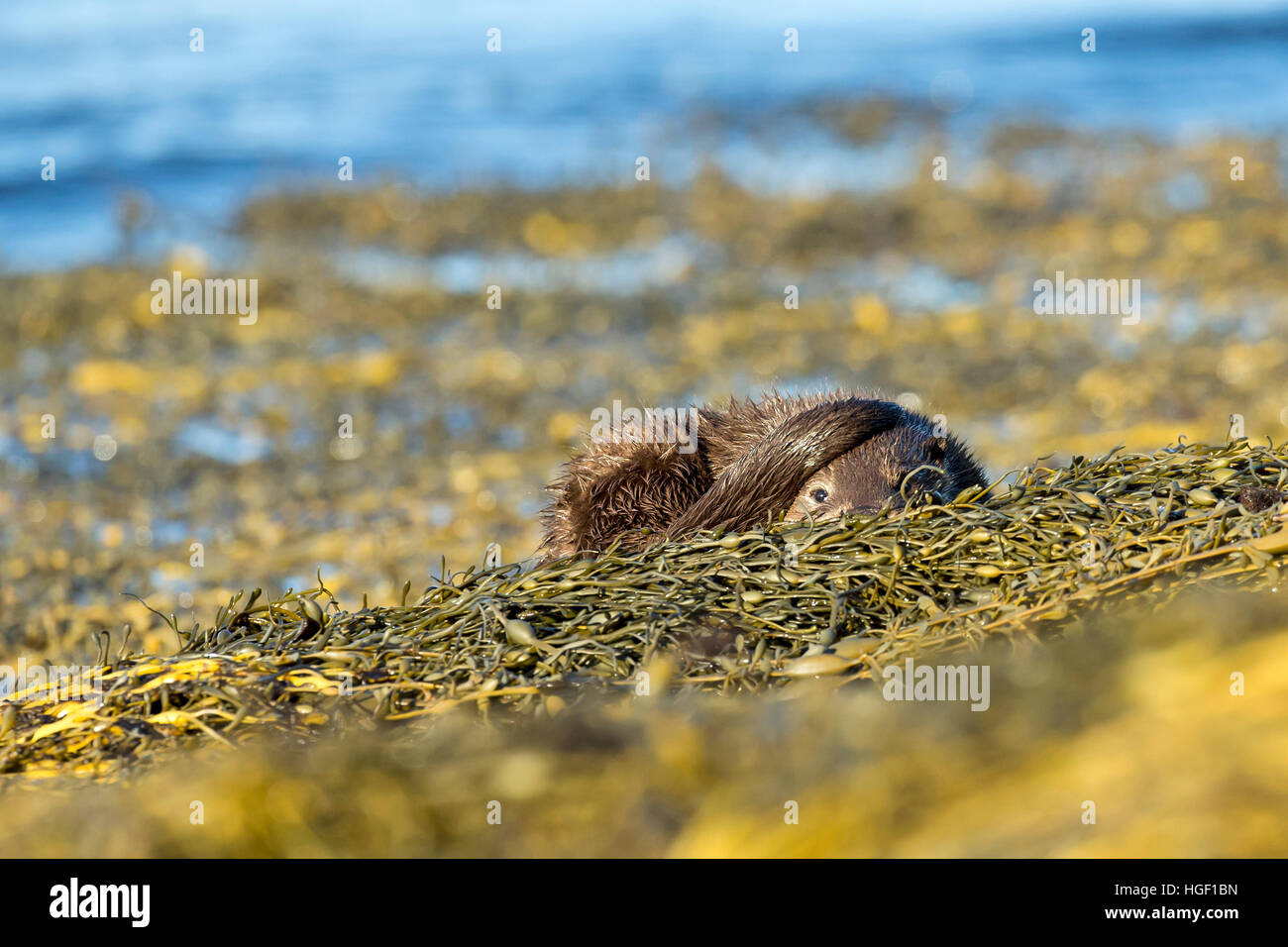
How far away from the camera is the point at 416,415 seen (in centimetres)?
1163

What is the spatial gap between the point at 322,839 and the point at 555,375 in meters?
10.7

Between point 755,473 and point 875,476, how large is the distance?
0.50m

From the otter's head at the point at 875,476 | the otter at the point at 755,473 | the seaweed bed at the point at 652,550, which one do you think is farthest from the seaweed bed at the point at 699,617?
the otter's head at the point at 875,476

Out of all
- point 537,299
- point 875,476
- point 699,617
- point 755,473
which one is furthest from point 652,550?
point 537,299

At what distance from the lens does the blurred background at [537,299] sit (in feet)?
29.8

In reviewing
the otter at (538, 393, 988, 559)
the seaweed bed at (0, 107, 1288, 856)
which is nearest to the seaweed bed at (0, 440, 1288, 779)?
the seaweed bed at (0, 107, 1288, 856)

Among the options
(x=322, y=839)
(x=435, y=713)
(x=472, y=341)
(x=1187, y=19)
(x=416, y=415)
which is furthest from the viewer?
(x=1187, y=19)

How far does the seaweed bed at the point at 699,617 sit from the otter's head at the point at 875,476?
70cm

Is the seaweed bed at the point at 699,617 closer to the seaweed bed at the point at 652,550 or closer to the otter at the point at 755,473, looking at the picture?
the seaweed bed at the point at 652,550

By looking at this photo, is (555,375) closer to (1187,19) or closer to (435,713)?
(435,713)

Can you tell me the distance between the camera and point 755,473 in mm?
4555

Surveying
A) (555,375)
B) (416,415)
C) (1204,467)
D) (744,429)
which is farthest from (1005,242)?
(1204,467)

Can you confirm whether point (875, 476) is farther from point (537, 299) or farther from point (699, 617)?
point (537, 299)
